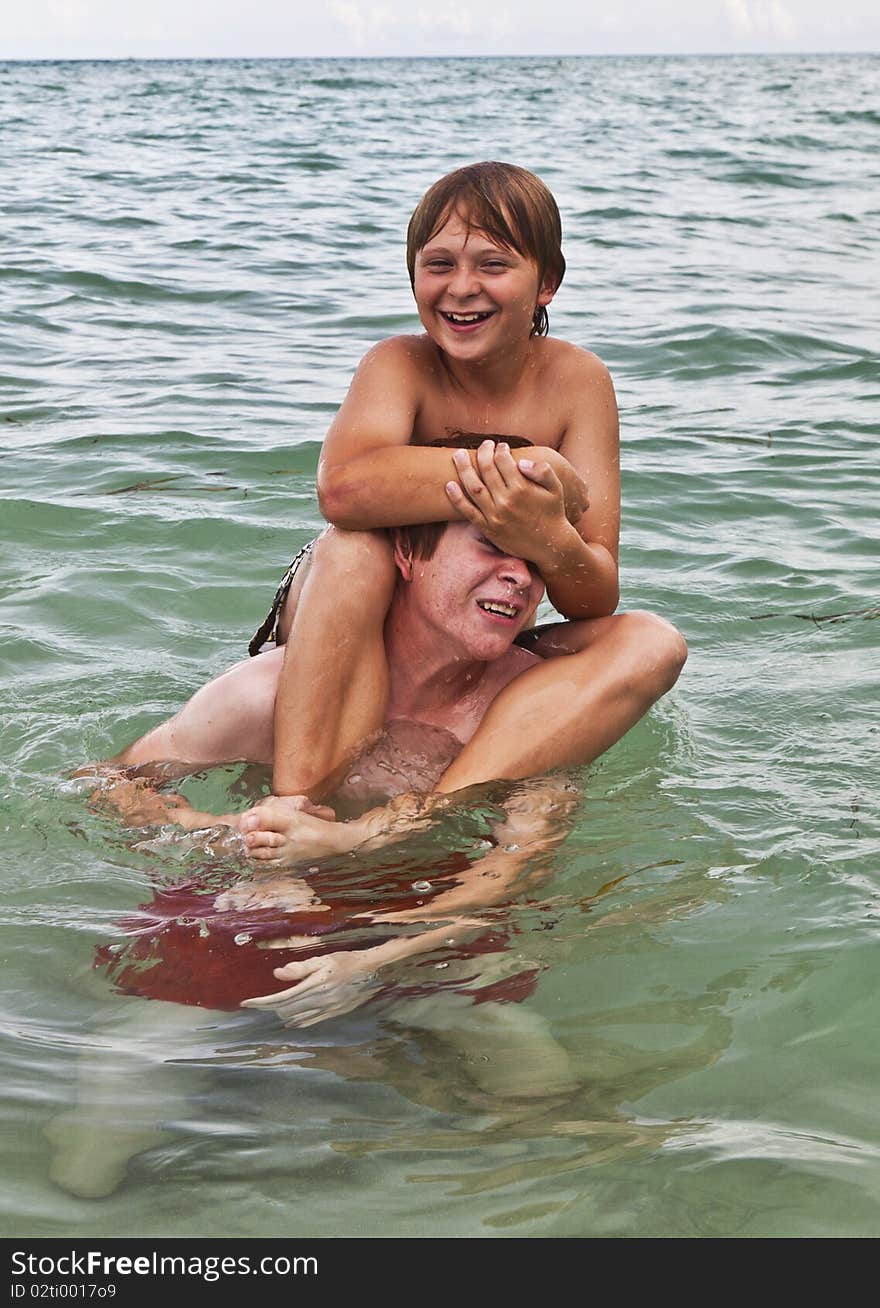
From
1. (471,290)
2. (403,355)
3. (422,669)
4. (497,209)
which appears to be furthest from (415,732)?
(497,209)

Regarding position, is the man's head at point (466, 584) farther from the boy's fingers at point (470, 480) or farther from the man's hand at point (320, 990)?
the man's hand at point (320, 990)

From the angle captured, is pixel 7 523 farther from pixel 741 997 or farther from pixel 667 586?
pixel 741 997

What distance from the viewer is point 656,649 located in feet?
12.3

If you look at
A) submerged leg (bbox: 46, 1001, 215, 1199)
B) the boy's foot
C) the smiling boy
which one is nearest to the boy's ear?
the smiling boy

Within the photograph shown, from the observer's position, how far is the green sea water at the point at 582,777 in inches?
103

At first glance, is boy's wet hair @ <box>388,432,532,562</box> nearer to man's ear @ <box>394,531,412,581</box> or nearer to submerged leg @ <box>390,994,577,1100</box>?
man's ear @ <box>394,531,412,581</box>

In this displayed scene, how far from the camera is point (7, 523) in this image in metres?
6.24

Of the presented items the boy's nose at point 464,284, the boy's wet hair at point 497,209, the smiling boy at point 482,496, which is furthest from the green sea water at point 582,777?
the boy's wet hair at point 497,209

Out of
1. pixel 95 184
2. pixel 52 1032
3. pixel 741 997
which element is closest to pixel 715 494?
pixel 741 997

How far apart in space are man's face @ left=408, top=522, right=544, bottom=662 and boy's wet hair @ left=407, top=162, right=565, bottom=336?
2.32 feet

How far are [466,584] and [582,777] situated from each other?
2.07ft

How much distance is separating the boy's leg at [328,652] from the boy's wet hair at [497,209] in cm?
76

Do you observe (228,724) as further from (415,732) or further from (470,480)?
(470,480)

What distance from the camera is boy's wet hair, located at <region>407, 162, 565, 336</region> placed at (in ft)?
11.9
